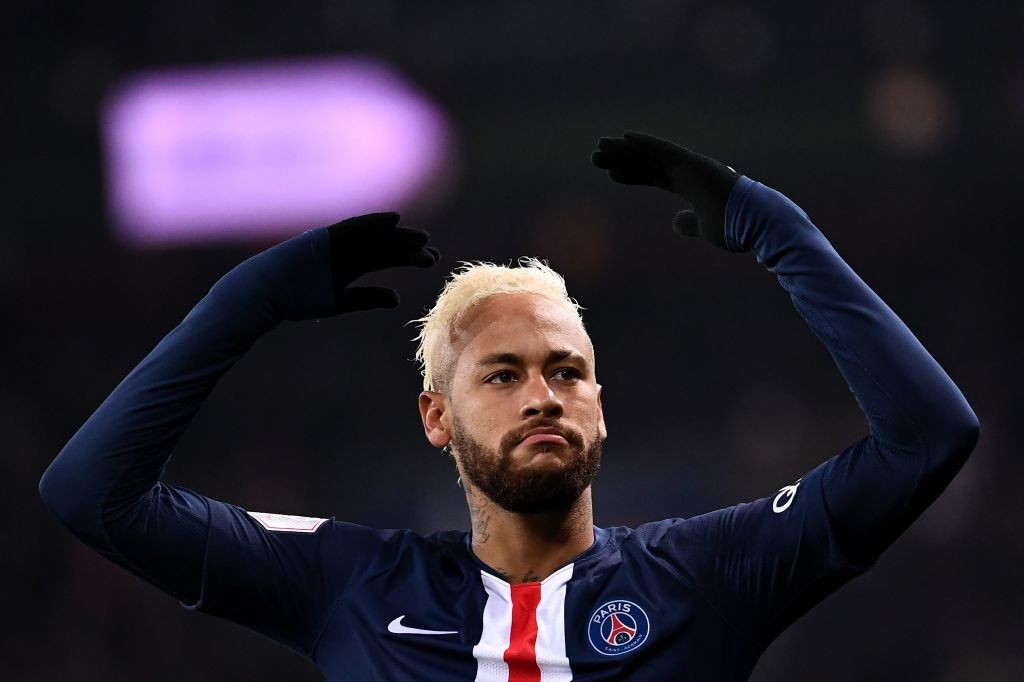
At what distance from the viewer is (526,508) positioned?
229 cm

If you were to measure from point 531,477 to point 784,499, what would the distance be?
48cm

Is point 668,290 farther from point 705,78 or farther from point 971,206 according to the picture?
point 971,206

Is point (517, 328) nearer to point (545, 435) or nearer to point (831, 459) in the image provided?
point (545, 435)

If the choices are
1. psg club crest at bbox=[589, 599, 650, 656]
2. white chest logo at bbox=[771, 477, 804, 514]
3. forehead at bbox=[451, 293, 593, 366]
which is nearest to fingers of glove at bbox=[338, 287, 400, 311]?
forehead at bbox=[451, 293, 593, 366]

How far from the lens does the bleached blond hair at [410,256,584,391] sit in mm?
2494

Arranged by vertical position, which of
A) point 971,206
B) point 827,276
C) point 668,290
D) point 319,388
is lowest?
point 319,388

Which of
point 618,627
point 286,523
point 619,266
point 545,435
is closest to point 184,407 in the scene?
point 286,523

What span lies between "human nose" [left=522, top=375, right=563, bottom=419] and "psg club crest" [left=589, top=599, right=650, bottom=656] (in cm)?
38

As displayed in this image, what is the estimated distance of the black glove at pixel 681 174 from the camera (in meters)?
2.23

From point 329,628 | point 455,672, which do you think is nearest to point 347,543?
point 329,628

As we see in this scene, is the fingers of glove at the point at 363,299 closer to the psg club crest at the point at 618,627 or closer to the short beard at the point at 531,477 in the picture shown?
the short beard at the point at 531,477

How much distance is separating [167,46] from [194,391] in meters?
4.33

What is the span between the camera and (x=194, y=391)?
2.18 metres

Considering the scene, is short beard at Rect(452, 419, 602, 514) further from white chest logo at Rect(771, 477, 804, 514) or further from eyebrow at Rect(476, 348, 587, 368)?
white chest logo at Rect(771, 477, 804, 514)
